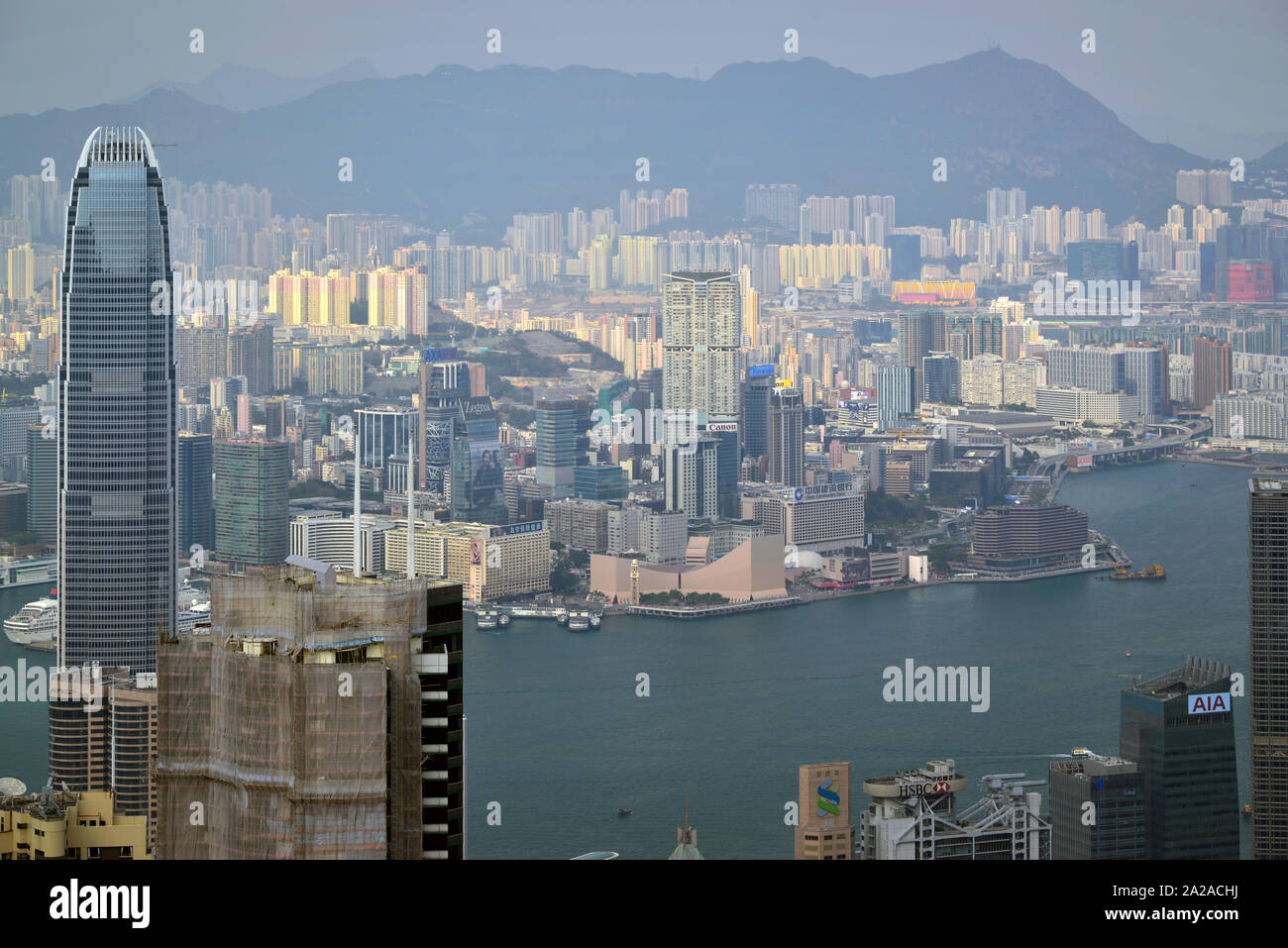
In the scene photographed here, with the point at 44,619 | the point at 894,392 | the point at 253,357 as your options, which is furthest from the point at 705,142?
the point at 44,619

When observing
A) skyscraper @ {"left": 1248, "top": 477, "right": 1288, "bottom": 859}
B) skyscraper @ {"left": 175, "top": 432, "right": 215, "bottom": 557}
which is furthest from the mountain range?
skyscraper @ {"left": 1248, "top": 477, "right": 1288, "bottom": 859}

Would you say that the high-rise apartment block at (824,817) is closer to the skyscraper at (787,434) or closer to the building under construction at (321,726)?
the building under construction at (321,726)

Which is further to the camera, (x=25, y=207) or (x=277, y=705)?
(x=25, y=207)

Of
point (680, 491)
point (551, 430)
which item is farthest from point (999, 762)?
point (551, 430)

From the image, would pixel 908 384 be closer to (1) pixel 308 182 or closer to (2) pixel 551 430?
(2) pixel 551 430

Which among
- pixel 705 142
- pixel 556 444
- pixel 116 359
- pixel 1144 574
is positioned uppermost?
pixel 705 142

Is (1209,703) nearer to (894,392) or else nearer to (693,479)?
(693,479)

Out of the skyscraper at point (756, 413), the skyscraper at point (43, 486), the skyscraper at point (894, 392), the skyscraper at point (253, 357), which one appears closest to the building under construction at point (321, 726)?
the skyscraper at point (43, 486)
